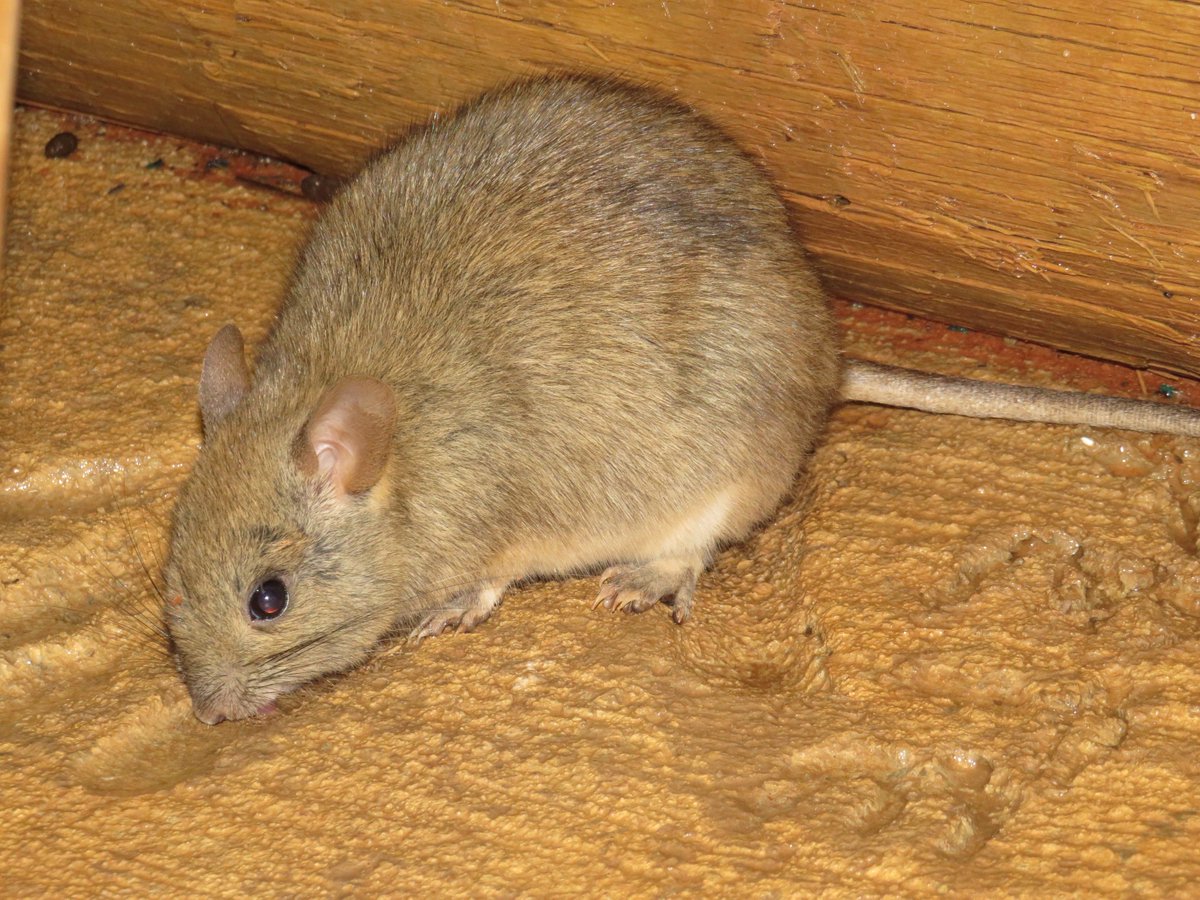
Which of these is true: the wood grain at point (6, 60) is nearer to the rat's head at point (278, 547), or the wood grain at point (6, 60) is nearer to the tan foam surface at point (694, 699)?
the rat's head at point (278, 547)

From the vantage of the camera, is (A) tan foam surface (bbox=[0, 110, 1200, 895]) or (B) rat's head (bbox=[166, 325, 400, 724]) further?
(B) rat's head (bbox=[166, 325, 400, 724])

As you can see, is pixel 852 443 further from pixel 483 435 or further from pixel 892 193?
pixel 483 435

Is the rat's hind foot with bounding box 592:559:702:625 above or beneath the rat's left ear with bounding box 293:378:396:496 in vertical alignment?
beneath

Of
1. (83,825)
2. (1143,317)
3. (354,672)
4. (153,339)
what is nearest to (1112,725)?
(1143,317)

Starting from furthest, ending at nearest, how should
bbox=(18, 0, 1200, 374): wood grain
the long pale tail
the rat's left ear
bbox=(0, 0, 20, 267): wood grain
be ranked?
the long pale tail < bbox=(18, 0, 1200, 374): wood grain < the rat's left ear < bbox=(0, 0, 20, 267): wood grain

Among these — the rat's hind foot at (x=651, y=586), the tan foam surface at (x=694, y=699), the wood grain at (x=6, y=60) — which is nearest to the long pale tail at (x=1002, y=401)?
the tan foam surface at (x=694, y=699)

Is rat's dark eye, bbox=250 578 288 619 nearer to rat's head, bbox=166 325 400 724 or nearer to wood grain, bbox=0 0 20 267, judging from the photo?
rat's head, bbox=166 325 400 724

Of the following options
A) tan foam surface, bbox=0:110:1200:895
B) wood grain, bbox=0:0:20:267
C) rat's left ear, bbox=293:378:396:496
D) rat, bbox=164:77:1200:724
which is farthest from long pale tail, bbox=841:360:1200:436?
wood grain, bbox=0:0:20:267

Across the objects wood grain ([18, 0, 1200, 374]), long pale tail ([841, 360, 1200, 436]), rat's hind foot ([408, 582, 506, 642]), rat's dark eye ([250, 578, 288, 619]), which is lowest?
rat's hind foot ([408, 582, 506, 642])

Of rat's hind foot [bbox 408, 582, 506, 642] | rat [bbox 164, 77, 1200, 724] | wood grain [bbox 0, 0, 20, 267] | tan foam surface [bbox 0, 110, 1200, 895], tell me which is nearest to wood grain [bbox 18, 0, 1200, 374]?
rat [bbox 164, 77, 1200, 724]

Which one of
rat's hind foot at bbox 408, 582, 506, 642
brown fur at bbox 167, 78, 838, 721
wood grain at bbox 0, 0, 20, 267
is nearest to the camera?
wood grain at bbox 0, 0, 20, 267
